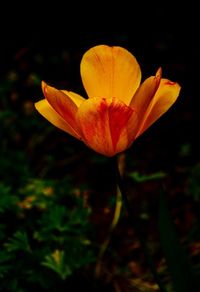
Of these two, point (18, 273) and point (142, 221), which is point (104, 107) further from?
point (142, 221)

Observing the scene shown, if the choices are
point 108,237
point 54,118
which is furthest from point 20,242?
point 54,118

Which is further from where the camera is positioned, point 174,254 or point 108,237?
point 108,237

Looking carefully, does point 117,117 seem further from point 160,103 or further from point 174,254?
point 174,254

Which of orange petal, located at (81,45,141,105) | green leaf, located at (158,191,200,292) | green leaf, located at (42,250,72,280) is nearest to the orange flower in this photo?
orange petal, located at (81,45,141,105)

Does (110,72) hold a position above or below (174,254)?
above

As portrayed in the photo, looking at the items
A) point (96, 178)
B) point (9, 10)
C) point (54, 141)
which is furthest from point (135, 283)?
point (9, 10)

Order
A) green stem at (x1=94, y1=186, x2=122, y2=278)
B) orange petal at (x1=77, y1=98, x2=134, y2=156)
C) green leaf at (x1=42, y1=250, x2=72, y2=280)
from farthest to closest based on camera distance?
green stem at (x1=94, y1=186, x2=122, y2=278) < green leaf at (x1=42, y1=250, x2=72, y2=280) < orange petal at (x1=77, y1=98, x2=134, y2=156)

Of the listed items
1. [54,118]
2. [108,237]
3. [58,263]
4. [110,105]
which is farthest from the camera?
[108,237]

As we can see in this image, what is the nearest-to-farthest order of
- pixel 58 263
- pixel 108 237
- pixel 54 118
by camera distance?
pixel 54 118
pixel 58 263
pixel 108 237

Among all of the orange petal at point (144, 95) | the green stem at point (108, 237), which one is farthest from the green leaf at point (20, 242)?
the orange petal at point (144, 95)

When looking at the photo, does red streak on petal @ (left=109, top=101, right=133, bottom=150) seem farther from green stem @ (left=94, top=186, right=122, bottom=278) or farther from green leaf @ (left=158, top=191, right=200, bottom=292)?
green stem @ (left=94, top=186, right=122, bottom=278)
